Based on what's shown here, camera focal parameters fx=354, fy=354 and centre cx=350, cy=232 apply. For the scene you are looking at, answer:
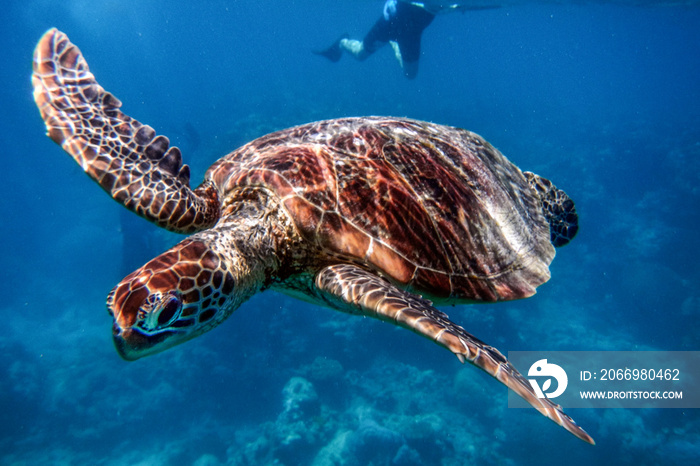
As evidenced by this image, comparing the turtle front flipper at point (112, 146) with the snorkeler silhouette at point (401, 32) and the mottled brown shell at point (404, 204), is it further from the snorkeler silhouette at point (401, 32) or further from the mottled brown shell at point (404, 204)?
the snorkeler silhouette at point (401, 32)

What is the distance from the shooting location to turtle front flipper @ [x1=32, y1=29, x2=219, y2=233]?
2.99 m

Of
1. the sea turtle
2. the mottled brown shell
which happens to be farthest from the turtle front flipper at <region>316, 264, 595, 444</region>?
the mottled brown shell

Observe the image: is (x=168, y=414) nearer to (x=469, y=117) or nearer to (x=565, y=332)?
(x=565, y=332)

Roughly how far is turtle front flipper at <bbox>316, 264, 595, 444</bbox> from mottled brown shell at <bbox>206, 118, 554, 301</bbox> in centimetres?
25

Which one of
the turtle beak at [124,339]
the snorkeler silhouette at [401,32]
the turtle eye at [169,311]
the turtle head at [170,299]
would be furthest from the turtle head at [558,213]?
the snorkeler silhouette at [401,32]

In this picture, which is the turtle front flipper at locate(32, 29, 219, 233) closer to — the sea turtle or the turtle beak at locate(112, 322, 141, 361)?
the sea turtle

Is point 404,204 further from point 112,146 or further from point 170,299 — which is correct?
point 112,146

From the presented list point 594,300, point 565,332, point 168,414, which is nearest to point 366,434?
point 168,414

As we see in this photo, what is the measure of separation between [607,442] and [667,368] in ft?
17.7

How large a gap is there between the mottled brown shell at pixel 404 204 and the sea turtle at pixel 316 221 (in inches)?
0.5

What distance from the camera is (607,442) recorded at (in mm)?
10406

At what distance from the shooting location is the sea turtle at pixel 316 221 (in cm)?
206

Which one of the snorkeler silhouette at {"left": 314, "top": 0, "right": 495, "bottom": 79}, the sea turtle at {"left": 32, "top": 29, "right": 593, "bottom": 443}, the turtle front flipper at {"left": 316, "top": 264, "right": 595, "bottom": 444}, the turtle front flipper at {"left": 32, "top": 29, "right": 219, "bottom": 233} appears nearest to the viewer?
the turtle front flipper at {"left": 316, "top": 264, "right": 595, "bottom": 444}

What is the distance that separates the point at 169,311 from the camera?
1973 mm
